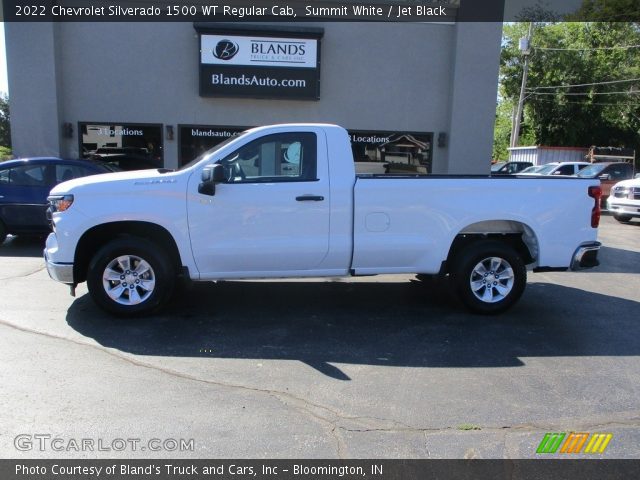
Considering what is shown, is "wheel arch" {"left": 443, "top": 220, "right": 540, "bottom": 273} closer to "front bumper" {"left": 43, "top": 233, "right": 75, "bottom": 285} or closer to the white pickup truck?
the white pickup truck

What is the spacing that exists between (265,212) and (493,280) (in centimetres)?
269

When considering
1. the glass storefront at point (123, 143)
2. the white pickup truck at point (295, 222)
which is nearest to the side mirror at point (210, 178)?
the white pickup truck at point (295, 222)

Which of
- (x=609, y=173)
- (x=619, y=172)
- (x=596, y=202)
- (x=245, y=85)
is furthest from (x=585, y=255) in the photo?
(x=619, y=172)

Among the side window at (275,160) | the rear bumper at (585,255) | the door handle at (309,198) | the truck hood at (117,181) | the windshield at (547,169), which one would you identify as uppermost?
the side window at (275,160)

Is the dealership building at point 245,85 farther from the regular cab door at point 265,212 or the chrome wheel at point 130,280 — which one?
the chrome wheel at point 130,280

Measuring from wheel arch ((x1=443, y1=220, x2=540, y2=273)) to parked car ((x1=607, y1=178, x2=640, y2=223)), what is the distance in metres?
10.8

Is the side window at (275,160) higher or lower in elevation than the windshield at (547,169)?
higher

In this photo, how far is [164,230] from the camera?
582 centimetres

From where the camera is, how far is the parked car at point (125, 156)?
38.9 ft

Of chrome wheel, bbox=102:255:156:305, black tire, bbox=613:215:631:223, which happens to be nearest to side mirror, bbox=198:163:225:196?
chrome wheel, bbox=102:255:156:305

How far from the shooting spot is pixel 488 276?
6.21m

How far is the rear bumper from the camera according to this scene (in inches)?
245

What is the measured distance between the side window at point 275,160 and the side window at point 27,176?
565 centimetres

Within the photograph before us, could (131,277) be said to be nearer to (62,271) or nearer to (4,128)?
(62,271)
